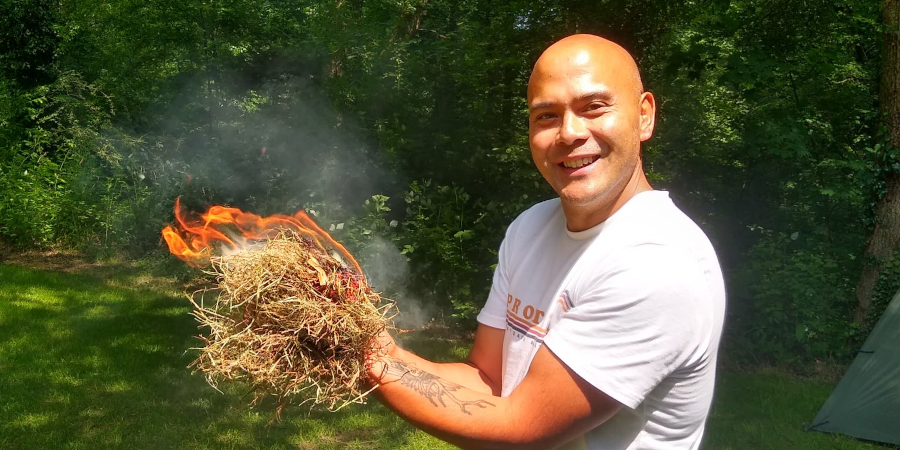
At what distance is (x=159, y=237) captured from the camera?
391 inches

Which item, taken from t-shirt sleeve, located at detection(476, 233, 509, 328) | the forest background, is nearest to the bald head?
t-shirt sleeve, located at detection(476, 233, 509, 328)

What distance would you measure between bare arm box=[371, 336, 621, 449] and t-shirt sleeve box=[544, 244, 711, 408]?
0.15ft

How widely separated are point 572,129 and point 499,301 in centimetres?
65

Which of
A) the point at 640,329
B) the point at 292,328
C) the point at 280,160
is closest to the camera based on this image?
the point at 640,329

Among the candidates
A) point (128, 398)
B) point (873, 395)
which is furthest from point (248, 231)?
point (873, 395)

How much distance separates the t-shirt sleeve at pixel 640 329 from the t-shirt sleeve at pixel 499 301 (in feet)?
1.91

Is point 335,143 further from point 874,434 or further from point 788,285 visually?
point 874,434

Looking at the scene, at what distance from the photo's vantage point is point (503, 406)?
158 centimetres

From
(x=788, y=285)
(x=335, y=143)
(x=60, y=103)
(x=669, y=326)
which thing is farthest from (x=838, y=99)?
(x=60, y=103)

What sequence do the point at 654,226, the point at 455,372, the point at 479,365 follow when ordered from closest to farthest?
the point at 654,226, the point at 455,372, the point at 479,365

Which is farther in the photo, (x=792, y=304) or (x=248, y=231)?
(x=792, y=304)

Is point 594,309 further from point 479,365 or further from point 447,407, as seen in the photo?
point 479,365

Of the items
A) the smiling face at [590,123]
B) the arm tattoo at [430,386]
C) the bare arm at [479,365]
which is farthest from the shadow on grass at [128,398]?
the smiling face at [590,123]

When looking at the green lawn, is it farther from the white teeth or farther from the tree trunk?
the white teeth
